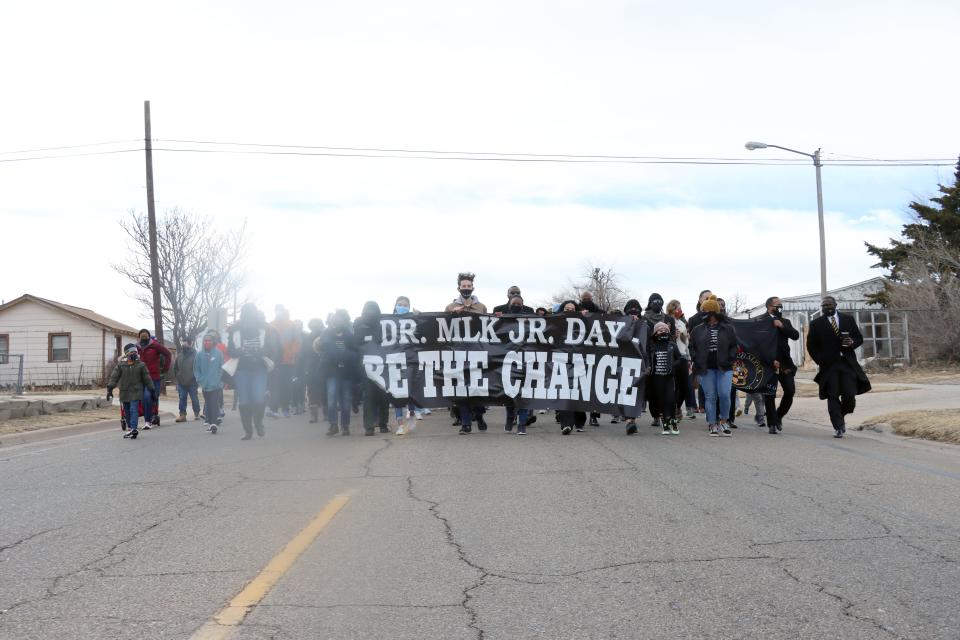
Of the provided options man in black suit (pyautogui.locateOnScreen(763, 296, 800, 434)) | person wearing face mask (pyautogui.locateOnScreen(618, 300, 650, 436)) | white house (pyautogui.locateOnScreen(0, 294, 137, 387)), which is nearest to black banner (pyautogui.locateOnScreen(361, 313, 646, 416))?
person wearing face mask (pyautogui.locateOnScreen(618, 300, 650, 436))

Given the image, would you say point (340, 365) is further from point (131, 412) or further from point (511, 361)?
point (131, 412)

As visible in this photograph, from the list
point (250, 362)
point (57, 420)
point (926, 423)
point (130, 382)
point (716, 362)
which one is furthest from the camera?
point (57, 420)

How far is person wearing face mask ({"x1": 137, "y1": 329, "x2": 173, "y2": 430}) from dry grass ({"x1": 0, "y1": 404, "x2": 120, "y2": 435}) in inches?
60.7

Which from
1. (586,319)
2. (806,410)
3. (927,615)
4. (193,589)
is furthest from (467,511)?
(806,410)

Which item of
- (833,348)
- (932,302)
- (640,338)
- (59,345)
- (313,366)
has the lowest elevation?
(313,366)

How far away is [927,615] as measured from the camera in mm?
4215

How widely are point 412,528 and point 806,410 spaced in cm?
1256

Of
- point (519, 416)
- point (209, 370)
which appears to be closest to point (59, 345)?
point (209, 370)

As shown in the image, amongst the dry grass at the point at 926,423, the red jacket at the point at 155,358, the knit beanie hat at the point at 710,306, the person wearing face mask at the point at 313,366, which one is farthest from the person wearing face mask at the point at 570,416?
the red jacket at the point at 155,358

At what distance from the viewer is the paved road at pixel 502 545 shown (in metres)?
4.27

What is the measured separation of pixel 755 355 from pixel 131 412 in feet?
33.7

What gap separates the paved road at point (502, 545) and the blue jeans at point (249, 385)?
303 cm

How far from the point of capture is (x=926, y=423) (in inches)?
484

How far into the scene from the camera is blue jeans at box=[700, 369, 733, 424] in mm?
12688
